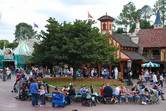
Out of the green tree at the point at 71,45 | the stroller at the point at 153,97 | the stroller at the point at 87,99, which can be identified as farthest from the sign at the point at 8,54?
the stroller at the point at 153,97

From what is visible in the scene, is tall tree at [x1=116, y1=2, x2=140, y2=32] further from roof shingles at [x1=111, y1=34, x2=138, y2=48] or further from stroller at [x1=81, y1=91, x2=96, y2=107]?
stroller at [x1=81, y1=91, x2=96, y2=107]

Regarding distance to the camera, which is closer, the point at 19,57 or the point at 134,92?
the point at 134,92

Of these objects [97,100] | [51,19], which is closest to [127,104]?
[97,100]

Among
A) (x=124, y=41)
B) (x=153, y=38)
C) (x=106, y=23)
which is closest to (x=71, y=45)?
(x=124, y=41)

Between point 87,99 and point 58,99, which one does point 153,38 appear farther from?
point 58,99

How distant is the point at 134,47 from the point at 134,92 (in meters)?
21.3

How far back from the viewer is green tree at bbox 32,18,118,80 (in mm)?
16828

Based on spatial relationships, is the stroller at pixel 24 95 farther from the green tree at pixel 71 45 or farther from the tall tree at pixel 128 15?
the tall tree at pixel 128 15

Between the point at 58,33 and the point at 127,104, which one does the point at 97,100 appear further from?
the point at 58,33

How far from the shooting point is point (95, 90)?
15742mm

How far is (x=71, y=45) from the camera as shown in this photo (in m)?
16.6

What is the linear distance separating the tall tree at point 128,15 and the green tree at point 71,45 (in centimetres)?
4963

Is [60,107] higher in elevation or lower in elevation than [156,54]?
lower

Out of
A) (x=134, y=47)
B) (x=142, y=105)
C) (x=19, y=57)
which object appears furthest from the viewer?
(x=19, y=57)
